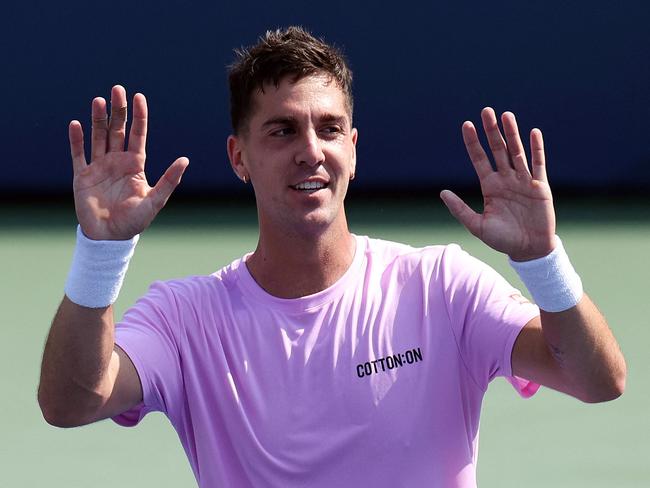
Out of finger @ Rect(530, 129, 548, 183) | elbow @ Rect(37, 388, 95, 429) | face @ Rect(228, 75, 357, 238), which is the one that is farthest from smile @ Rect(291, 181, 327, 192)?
elbow @ Rect(37, 388, 95, 429)

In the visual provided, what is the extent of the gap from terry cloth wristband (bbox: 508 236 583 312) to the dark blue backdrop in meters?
5.99

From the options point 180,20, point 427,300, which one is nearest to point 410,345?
point 427,300

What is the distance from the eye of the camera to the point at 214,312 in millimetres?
2990

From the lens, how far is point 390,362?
288cm

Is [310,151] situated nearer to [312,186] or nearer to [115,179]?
[312,186]

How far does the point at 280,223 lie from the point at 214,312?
0.23 m

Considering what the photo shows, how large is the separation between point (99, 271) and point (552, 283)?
0.85 m

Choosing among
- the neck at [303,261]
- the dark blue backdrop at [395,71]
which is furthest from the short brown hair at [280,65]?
the dark blue backdrop at [395,71]

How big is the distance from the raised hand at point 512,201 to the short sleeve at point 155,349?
640 millimetres

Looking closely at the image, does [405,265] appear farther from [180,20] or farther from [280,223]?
[180,20]

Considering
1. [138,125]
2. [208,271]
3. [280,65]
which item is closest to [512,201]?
[280,65]

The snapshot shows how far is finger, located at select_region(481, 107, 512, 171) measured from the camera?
9.08 ft

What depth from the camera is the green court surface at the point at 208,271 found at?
14.1ft

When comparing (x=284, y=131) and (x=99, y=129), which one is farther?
(x=284, y=131)
